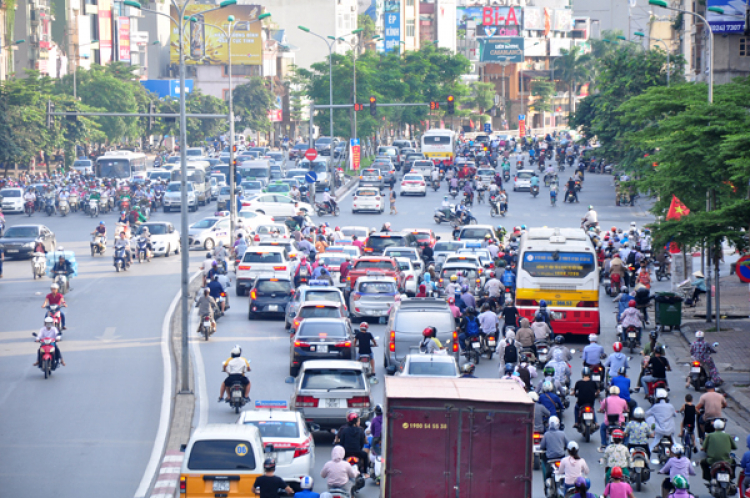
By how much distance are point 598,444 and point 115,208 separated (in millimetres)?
47053

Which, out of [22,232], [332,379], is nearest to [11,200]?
[22,232]

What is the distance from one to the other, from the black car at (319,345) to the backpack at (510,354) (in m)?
3.49

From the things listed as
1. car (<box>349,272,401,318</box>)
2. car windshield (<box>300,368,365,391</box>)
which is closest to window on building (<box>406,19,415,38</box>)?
car (<box>349,272,401,318</box>)

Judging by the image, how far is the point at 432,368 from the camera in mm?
19625

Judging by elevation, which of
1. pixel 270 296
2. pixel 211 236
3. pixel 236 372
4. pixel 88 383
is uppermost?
pixel 211 236

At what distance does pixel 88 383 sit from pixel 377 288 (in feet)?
29.7

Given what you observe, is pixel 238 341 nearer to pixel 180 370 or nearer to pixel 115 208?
pixel 180 370

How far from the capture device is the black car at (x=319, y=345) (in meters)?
23.0

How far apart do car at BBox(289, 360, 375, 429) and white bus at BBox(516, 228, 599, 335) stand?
31.2 ft

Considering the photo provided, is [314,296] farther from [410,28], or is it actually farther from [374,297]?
[410,28]

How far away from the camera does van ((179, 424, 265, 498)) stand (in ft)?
45.1

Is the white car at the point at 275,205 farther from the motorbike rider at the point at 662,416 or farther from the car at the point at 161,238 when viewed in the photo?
the motorbike rider at the point at 662,416

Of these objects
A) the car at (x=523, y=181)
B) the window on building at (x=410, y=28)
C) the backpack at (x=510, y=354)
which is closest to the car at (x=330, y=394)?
the backpack at (x=510, y=354)

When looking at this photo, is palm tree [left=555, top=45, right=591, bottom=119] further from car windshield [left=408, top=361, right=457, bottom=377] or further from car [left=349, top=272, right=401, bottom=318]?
car windshield [left=408, top=361, right=457, bottom=377]
